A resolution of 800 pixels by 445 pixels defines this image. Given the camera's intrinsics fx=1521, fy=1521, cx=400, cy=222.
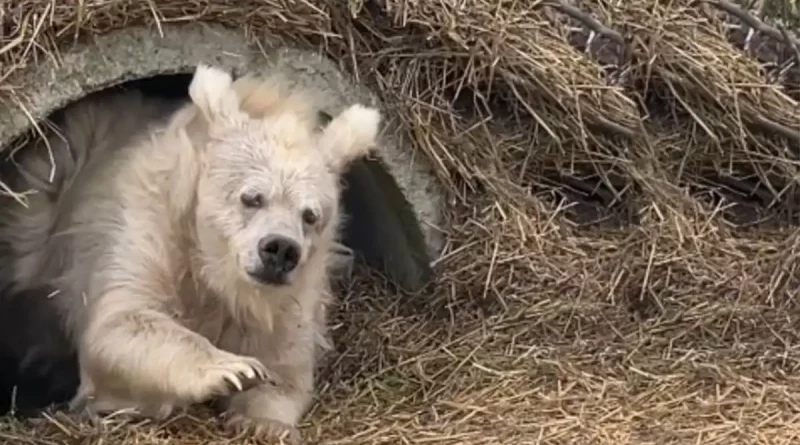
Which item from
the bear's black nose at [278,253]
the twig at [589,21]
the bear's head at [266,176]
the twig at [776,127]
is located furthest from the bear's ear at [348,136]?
the twig at [776,127]

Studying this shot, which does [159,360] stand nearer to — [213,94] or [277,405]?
[277,405]

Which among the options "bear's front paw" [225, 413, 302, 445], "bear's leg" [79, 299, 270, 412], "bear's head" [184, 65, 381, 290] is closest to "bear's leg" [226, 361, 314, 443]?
"bear's front paw" [225, 413, 302, 445]

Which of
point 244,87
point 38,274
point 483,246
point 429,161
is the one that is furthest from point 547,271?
point 38,274

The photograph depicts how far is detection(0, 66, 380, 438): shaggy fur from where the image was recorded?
3973 mm

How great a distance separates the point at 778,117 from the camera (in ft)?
18.3

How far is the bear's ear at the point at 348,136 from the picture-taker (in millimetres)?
4277

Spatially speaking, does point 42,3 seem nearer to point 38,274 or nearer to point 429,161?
point 38,274

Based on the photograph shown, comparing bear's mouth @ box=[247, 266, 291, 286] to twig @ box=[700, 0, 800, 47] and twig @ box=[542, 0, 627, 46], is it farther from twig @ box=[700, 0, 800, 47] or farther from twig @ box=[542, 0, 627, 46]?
twig @ box=[700, 0, 800, 47]

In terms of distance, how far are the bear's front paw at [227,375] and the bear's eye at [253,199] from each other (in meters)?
0.41

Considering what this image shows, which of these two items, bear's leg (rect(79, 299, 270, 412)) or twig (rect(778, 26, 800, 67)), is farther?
twig (rect(778, 26, 800, 67))

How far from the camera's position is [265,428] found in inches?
159

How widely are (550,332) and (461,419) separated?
0.78m

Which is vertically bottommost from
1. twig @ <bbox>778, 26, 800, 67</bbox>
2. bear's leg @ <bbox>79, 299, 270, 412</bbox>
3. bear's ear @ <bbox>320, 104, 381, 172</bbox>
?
bear's leg @ <bbox>79, 299, 270, 412</bbox>

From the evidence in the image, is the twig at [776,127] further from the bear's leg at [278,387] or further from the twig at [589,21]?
the bear's leg at [278,387]
